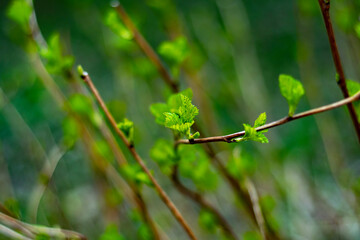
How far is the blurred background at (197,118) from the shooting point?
1.67 feet

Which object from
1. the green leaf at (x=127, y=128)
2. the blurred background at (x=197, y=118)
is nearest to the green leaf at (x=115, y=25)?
the blurred background at (x=197, y=118)

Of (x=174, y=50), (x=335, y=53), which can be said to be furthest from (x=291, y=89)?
(x=174, y=50)

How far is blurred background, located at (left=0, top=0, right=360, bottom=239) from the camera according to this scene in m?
0.51

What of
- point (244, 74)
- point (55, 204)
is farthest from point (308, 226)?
point (55, 204)

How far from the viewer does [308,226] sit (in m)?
0.71

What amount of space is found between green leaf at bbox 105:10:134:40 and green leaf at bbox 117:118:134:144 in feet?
0.42

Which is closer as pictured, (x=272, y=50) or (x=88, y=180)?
(x=88, y=180)

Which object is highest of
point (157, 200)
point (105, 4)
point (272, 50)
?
point (105, 4)

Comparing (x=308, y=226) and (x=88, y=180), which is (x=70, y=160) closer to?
(x=88, y=180)

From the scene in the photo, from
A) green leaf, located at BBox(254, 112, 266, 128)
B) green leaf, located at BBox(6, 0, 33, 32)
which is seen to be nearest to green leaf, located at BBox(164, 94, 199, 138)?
green leaf, located at BBox(254, 112, 266, 128)

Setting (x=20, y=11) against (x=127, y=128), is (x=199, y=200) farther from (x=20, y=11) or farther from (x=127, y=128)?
(x=20, y=11)

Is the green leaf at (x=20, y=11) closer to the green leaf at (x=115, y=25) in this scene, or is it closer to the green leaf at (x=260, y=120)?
the green leaf at (x=115, y=25)

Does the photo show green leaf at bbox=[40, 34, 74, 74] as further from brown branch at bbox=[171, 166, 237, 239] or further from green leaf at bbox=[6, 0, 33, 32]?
brown branch at bbox=[171, 166, 237, 239]

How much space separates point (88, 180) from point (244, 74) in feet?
1.88
